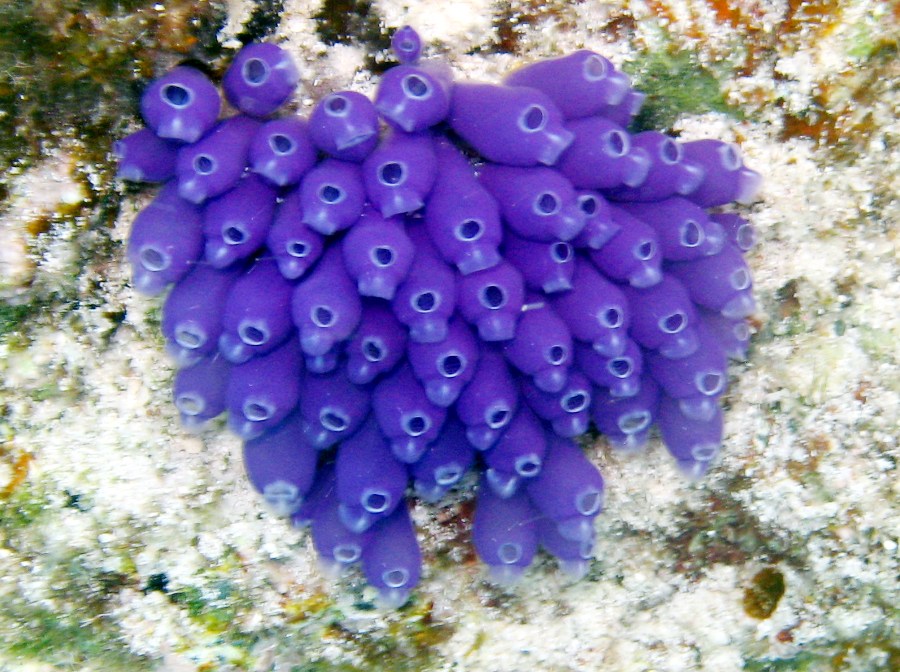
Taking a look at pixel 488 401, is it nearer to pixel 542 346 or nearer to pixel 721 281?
pixel 542 346

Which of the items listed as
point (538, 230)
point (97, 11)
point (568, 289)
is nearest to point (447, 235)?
point (538, 230)

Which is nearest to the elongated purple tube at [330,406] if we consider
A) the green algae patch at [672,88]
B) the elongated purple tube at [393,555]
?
the elongated purple tube at [393,555]

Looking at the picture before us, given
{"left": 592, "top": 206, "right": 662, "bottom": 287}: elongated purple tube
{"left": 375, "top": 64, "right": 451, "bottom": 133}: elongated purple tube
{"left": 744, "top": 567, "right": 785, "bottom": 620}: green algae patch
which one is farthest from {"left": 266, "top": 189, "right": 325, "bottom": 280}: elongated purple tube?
{"left": 744, "top": 567, "right": 785, "bottom": 620}: green algae patch

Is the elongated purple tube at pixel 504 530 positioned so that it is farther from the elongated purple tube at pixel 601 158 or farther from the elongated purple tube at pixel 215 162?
the elongated purple tube at pixel 215 162

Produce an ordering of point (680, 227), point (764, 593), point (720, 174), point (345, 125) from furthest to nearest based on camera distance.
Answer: point (764, 593) < point (720, 174) < point (680, 227) < point (345, 125)

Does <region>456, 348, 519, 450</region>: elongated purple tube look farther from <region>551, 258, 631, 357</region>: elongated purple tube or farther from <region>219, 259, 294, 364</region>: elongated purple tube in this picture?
<region>219, 259, 294, 364</region>: elongated purple tube

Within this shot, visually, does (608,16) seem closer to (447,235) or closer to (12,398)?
(447,235)

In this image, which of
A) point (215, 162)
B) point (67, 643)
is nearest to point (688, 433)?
point (215, 162)
